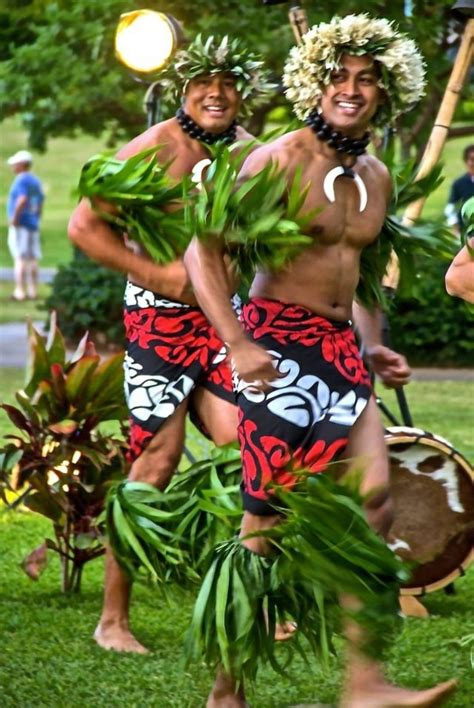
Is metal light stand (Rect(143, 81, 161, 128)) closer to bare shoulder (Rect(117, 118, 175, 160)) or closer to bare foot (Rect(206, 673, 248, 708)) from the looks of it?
bare shoulder (Rect(117, 118, 175, 160))

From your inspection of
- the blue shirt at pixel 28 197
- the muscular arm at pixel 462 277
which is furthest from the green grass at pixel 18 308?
the muscular arm at pixel 462 277

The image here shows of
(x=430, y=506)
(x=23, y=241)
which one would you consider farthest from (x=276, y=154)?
(x=23, y=241)

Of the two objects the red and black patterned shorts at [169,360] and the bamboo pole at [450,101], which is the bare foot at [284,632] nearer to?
the red and black patterned shorts at [169,360]

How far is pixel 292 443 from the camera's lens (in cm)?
439

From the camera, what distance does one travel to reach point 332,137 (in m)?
4.49

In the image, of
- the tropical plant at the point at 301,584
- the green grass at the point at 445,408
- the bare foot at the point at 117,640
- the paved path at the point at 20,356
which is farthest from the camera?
the paved path at the point at 20,356

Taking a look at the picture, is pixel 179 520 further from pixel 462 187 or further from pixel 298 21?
pixel 462 187

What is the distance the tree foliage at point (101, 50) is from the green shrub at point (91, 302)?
1531 millimetres

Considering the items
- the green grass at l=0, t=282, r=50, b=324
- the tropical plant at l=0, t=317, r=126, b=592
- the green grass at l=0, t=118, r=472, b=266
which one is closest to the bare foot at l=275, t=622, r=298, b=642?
the tropical plant at l=0, t=317, r=126, b=592

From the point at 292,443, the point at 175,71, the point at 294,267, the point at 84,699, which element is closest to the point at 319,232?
the point at 294,267

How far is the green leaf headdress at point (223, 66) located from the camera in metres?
5.33

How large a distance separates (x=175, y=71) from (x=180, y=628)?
2.00m

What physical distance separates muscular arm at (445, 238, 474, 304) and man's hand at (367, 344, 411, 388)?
433 mm

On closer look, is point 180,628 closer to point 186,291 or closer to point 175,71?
point 186,291
